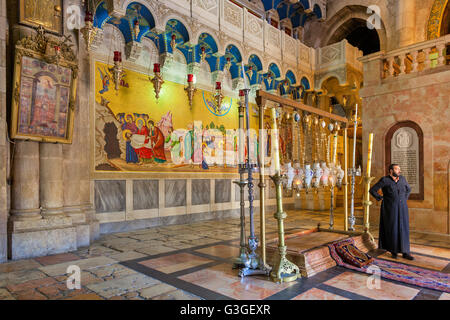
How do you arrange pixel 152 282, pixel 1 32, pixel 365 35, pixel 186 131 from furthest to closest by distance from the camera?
pixel 365 35, pixel 186 131, pixel 1 32, pixel 152 282

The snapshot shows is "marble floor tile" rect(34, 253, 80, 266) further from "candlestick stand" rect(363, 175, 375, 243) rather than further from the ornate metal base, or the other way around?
"candlestick stand" rect(363, 175, 375, 243)

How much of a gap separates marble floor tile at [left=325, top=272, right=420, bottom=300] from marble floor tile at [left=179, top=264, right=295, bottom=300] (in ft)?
1.88

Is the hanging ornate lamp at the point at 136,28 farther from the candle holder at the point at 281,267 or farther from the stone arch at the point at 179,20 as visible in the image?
the candle holder at the point at 281,267

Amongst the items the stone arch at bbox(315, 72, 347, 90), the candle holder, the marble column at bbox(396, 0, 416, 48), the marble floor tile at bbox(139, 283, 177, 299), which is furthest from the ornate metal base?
the marble column at bbox(396, 0, 416, 48)

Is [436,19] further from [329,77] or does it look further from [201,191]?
[201,191]

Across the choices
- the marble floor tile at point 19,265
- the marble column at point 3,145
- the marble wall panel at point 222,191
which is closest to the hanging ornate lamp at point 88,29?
the marble column at point 3,145

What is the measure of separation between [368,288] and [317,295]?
2.06 feet

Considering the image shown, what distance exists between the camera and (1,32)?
4902 mm

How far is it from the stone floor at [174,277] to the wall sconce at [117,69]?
11.8 feet

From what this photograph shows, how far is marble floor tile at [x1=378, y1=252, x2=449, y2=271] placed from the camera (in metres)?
4.29

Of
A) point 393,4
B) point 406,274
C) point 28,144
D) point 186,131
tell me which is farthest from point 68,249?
point 393,4

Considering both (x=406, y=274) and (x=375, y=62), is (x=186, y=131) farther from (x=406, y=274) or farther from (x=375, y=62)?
(x=406, y=274)

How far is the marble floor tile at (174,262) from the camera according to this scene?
4191mm
